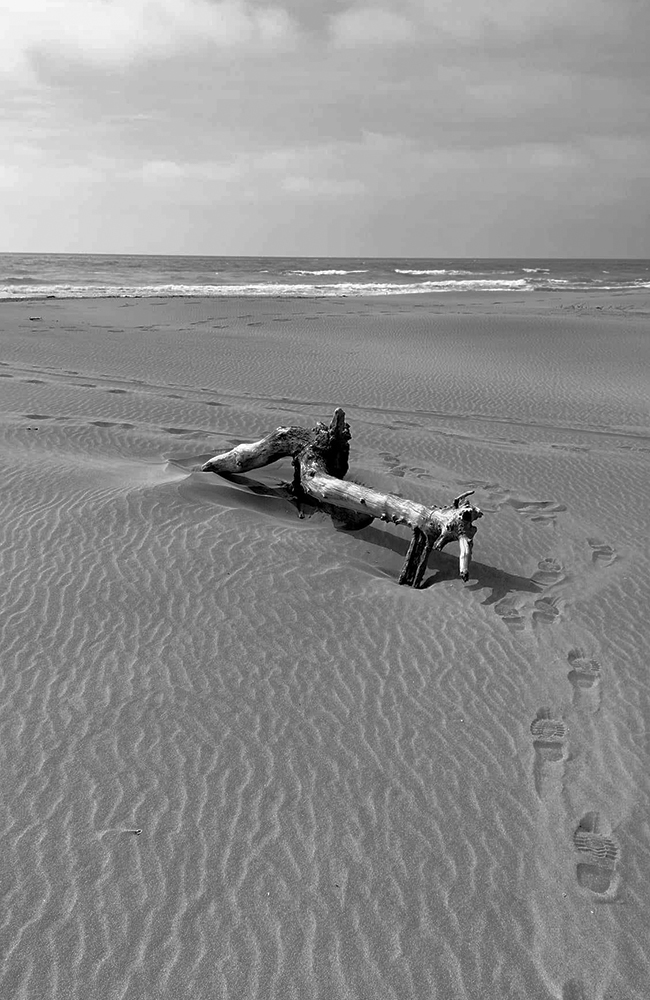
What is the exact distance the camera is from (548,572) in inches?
251

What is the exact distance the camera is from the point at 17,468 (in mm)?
8039

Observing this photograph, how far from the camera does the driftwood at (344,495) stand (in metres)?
5.79

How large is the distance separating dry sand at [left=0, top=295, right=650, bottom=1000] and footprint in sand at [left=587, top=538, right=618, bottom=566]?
0.11ft

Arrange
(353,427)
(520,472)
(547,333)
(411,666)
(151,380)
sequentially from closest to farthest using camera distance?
(411,666), (520,472), (353,427), (151,380), (547,333)

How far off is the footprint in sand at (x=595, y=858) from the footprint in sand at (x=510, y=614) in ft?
5.72

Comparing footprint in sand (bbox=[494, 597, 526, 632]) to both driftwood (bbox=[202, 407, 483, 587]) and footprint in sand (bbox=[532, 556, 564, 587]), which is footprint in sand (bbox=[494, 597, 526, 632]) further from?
footprint in sand (bbox=[532, 556, 564, 587])

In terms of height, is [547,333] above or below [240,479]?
above

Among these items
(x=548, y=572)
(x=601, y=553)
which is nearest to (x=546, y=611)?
(x=548, y=572)

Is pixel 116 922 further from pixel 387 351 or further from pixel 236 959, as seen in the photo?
pixel 387 351

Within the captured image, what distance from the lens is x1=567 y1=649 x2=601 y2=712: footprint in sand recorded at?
471 centimetres

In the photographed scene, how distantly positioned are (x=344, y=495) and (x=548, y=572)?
1.81 metres

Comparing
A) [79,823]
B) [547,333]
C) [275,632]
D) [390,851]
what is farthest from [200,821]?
[547,333]

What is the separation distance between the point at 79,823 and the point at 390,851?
145cm

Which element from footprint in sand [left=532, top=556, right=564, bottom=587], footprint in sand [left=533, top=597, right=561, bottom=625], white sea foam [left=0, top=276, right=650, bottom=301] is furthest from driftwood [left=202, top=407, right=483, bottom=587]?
white sea foam [left=0, top=276, right=650, bottom=301]
